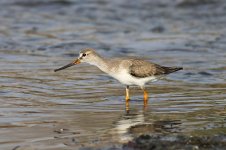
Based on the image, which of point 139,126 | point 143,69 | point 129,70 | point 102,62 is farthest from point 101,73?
point 139,126

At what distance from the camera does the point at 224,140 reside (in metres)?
7.13

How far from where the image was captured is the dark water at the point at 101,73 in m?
8.00

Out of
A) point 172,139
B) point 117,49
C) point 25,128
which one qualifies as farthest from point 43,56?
point 172,139

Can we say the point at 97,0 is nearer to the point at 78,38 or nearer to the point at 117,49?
the point at 78,38

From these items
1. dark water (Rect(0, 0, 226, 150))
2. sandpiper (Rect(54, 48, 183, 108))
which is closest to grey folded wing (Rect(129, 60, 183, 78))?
sandpiper (Rect(54, 48, 183, 108))

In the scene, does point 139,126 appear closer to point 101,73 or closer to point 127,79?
point 127,79

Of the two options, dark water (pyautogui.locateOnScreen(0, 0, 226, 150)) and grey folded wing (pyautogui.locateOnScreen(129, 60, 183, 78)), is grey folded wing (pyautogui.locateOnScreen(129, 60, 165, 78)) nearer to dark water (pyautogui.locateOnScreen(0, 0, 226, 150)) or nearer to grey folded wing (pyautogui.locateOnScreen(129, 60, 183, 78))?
grey folded wing (pyautogui.locateOnScreen(129, 60, 183, 78))

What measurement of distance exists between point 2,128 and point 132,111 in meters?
2.08

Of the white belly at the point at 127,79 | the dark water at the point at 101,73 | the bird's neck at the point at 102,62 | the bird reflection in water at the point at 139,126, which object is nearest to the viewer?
the bird reflection in water at the point at 139,126

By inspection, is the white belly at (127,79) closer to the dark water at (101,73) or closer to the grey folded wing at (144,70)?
the grey folded wing at (144,70)

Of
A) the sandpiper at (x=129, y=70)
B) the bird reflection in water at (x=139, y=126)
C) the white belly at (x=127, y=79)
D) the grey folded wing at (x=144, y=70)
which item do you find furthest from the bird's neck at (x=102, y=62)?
the bird reflection in water at (x=139, y=126)

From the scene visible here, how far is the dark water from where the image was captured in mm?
8000

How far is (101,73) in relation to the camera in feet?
40.7

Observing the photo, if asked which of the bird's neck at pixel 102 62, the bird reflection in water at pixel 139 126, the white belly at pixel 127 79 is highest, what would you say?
the bird's neck at pixel 102 62
